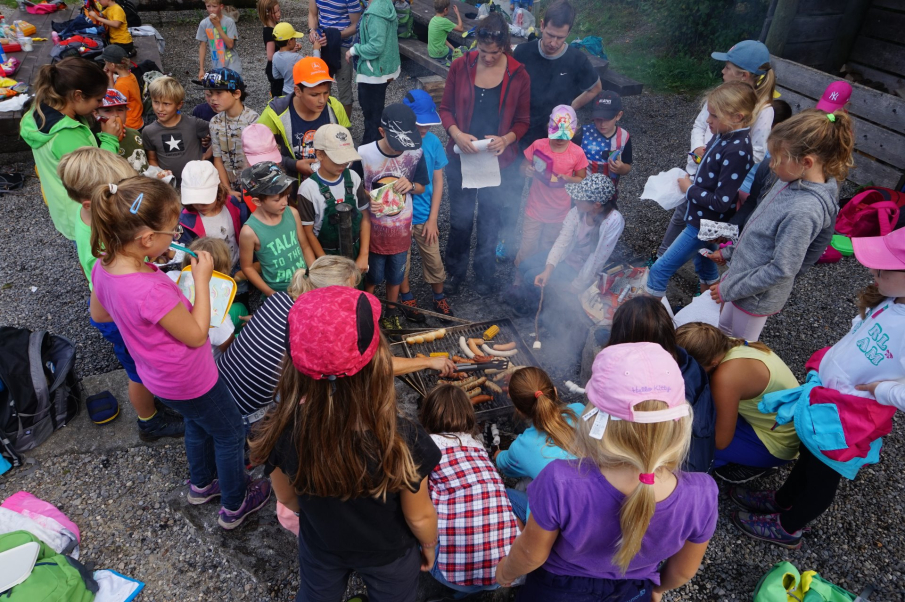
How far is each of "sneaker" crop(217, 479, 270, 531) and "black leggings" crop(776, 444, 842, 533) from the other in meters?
3.06

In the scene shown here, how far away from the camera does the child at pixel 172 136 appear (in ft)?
15.0

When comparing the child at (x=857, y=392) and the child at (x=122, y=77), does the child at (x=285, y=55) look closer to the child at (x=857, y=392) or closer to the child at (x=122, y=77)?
the child at (x=122, y=77)

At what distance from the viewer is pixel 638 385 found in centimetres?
158

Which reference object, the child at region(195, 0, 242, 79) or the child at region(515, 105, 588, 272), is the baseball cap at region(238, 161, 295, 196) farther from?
the child at region(195, 0, 242, 79)

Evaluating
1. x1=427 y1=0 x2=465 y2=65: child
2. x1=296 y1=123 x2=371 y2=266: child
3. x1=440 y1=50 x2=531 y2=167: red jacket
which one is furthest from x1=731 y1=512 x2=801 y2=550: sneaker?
x1=427 y1=0 x2=465 y2=65: child

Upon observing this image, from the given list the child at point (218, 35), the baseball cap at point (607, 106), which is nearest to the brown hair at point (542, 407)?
the baseball cap at point (607, 106)

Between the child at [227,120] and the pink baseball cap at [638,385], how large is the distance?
384 cm

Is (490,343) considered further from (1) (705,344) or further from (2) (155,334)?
(2) (155,334)

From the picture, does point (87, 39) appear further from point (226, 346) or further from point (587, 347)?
point (587, 347)

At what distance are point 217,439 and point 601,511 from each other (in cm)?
203

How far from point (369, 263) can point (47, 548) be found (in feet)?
8.71

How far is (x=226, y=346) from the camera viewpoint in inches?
131

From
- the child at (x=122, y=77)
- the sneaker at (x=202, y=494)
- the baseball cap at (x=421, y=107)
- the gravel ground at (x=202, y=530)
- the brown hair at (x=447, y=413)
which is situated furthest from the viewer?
the child at (x=122, y=77)

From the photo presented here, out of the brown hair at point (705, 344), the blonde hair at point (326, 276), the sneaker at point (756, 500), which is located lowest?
the sneaker at point (756, 500)
